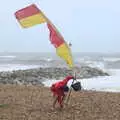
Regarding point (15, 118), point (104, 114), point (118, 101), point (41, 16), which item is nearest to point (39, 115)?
point (15, 118)

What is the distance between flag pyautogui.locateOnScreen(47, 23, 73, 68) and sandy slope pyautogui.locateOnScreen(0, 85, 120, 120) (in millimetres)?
1430

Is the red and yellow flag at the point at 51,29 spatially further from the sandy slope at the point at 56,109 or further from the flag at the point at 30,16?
the sandy slope at the point at 56,109

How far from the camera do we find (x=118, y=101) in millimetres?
15719

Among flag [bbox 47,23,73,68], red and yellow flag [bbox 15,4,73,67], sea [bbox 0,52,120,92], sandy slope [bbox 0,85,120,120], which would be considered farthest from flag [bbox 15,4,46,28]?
sea [bbox 0,52,120,92]

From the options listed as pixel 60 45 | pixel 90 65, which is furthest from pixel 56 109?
pixel 90 65

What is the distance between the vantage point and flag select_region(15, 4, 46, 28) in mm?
12914

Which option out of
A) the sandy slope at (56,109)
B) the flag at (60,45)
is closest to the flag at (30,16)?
the flag at (60,45)

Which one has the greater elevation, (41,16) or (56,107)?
(41,16)

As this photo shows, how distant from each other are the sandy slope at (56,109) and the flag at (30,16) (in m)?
2.44

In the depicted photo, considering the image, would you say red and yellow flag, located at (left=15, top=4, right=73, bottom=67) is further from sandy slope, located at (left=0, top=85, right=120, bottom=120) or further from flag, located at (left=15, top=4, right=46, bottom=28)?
sandy slope, located at (left=0, top=85, right=120, bottom=120)

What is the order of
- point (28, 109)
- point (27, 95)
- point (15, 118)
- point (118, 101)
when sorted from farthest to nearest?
point (27, 95) < point (118, 101) < point (28, 109) < point (15, 118)

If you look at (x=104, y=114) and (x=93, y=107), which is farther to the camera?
(x=93, y=107)

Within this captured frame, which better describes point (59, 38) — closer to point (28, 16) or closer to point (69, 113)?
point (28, 16)

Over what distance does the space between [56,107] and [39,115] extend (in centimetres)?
122
